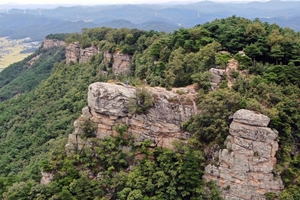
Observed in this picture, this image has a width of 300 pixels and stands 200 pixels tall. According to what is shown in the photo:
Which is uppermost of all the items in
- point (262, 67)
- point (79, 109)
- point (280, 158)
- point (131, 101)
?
point (262, 67)

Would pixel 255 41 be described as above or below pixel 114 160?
above

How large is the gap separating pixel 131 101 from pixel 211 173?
774 centimetres

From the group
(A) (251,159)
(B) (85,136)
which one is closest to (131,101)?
(B) (85,136)

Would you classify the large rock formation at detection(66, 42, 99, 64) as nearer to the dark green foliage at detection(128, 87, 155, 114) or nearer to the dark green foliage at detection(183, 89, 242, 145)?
the dark green foliage at detection(128, 87, 155, 114)

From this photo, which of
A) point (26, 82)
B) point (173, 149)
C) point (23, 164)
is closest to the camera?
point (173, 149)

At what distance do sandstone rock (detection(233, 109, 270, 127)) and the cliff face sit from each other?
2231 centimetres

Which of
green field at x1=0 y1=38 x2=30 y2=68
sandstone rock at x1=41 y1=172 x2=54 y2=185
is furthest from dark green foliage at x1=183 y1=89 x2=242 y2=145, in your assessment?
green field at x1=0 y1=38 x2=30 y2=68

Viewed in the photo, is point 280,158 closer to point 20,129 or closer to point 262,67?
point 262,67

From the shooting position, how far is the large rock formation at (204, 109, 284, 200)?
20031 millimetres

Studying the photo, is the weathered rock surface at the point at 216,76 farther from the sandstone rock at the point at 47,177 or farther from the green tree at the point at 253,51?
the sandstone rock at the point at 47,177

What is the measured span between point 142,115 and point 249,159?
8.27 metres

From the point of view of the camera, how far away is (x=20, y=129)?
136ft

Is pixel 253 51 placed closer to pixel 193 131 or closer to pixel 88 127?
pixel 193 131

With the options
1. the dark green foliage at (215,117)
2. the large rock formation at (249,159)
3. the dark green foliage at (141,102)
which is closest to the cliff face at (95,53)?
the dark green foliage at (141,102)
